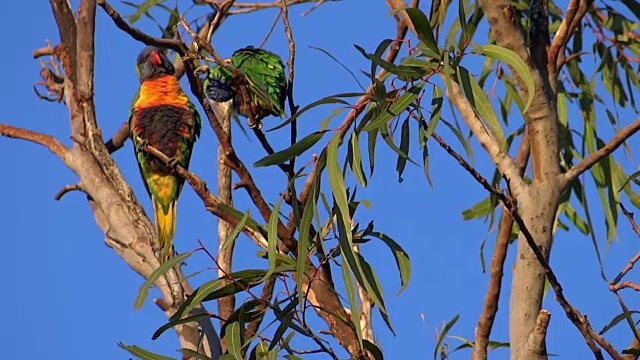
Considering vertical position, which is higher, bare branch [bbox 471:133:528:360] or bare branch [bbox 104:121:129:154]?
bare branch [bbox 104:121:129:154]

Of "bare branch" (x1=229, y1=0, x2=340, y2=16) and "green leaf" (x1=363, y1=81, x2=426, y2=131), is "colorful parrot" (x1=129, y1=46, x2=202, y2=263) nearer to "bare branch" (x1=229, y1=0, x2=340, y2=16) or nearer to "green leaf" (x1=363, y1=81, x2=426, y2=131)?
"bare branch" (x1=229, y1=0, x2=340, y2=16)

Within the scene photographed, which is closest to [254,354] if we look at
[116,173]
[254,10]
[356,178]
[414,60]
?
[356,178]

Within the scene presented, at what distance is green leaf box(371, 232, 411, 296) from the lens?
62.5 inches

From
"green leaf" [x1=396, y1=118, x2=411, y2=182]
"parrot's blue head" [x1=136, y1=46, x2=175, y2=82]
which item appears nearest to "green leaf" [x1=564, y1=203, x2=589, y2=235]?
"parrot's blue head" [x1=136, y1=46, x2=175, y2=82]

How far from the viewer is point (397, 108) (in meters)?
1.34

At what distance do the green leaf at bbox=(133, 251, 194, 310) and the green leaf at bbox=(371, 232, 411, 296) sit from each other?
33 cm

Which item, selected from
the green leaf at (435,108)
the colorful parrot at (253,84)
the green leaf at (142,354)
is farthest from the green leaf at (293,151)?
the colorful parrot at (253,84)

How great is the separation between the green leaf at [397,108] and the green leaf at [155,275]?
40cm

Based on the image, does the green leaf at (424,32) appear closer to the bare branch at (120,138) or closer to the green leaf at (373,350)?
the green leaf at (373,350)

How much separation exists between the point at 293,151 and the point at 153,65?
1.78 m

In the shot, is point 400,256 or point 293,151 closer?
point 293,151

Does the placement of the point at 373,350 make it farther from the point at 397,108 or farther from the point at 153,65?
the point at 153,65

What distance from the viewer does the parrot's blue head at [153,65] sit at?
307 centimetres

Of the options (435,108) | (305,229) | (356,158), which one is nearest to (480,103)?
(435,108)
